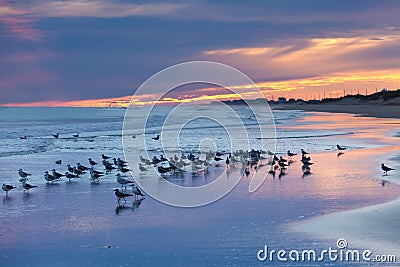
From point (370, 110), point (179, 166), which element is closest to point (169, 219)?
point (179, 166)

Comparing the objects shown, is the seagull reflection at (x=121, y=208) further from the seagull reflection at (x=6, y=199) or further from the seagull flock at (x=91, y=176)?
the seagull reflection at (x=6, y=199)

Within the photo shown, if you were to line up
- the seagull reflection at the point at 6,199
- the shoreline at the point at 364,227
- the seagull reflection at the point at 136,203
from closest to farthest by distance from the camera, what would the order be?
the shoreline at the point at 364,227
the seagull reflection at the point at 136,203
the seagull reflection at the point at 6,199

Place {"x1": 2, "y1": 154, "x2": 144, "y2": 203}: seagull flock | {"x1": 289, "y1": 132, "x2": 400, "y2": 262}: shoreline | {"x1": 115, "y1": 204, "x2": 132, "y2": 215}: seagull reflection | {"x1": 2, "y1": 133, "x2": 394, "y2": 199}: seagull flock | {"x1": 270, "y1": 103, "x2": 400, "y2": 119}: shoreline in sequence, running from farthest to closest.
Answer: {"x1": 270, "y1": 103, "x2": 400, "y2": 119}: shoreline
{"x1": 2, "y1": 133, "x2": 394, "y2": 199}: seagull flock
{"x1": 2, "y1": 154, "x2": 144, "y2": 203}: seagull flock
{"x1": 115, "y1": 204, "x2": 132, "y2": 215}: seagull reflection
{"x1": 289, "y1": 132, "x2": 400, "y2": 262}: shoreline

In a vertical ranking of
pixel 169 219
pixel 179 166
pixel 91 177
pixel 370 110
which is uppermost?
pixel 370 110

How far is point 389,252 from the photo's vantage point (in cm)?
756

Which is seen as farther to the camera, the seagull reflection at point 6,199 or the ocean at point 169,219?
the seagull reflection at point 6,199

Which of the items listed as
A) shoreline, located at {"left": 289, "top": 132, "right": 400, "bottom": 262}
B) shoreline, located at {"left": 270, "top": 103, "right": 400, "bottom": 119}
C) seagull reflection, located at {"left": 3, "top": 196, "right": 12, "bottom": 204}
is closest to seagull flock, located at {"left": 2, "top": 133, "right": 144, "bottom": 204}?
seagull reflection, located at {"left": 3, "top": 196, "right": 12, "bottom": 204}

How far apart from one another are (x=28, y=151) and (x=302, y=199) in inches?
596

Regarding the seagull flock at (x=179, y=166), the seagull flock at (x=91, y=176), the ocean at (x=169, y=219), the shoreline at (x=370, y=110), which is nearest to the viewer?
the ocean at (x=169, y=219)

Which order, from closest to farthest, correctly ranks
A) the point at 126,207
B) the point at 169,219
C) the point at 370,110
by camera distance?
the point at 169,219 < the point at 126,207 < the point at 370,110

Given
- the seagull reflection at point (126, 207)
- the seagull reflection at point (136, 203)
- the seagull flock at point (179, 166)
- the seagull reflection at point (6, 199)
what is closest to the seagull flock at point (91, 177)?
the seagull flock at point (179, 166)

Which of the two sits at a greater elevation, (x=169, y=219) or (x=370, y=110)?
(x=370, y=110)

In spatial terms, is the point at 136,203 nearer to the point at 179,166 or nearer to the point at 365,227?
the point at 365,227

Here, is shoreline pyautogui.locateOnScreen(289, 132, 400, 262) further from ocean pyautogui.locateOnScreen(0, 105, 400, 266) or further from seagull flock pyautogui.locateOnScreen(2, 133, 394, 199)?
seagull flock pyautogui.locateOnScreen(2, 133, 394, 199)
